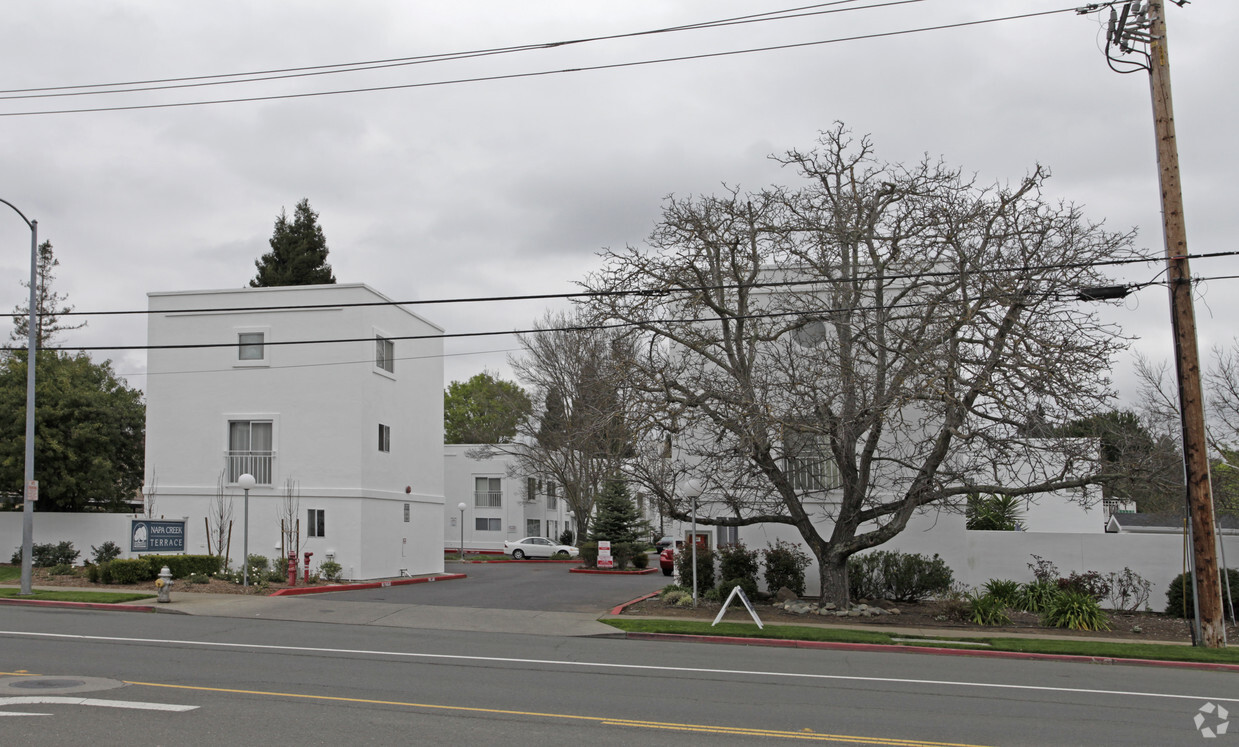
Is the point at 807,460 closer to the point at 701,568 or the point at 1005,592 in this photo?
the point at 701,568

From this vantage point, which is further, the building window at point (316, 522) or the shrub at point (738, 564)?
the building window at point (316, 522)

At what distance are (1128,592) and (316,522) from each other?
21.6m

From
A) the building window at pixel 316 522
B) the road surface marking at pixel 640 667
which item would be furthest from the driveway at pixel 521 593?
the road surface marking at pixel 640 667

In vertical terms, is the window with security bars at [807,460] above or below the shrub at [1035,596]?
above

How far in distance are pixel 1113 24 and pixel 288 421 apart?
23.2 metres

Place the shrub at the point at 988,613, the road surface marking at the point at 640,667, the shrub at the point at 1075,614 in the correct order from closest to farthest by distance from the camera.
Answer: the road surface marking at the point at 640,667 < the shrub at the point at 1075,614 < the shrub at the point at 988,613

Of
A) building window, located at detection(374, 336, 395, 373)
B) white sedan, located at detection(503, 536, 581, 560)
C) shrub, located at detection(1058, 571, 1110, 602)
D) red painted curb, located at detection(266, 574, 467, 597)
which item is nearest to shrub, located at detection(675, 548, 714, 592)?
shrub, located at detection(1058, 571, 1110, 602)

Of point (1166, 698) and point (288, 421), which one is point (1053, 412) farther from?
point (288, 421)

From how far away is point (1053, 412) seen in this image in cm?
1778

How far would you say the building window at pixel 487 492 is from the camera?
58312 mm

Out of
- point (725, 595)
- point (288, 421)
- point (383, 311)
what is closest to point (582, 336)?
point (383, 311)

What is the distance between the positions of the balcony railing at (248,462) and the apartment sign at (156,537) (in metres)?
3.66

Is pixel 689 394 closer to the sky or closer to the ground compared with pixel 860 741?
closer to the sky

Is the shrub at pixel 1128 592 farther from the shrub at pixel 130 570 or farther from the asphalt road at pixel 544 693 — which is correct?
the shrub at pixel 130 570
